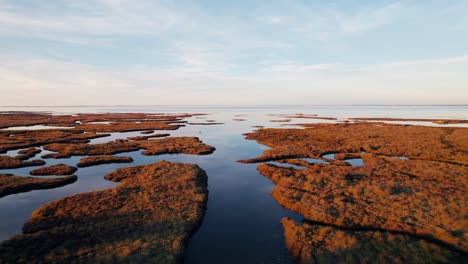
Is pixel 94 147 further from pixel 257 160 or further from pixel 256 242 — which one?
pixel 256 242

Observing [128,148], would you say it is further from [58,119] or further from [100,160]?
[58,119]

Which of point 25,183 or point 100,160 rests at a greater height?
point 25,183

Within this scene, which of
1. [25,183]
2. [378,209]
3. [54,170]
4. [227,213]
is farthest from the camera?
[54,170]

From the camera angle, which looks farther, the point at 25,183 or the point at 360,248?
the point at 25,183

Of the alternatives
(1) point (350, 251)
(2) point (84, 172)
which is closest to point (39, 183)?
(2) point (84, 172)

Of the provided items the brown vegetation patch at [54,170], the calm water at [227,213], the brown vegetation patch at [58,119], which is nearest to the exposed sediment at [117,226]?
the calm water at [227,213]

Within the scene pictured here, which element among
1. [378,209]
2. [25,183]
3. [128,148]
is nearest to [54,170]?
[25,183]

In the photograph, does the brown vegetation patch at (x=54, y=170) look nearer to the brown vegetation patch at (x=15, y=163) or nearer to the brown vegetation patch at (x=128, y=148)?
the brown vegetation patch at (x=15, y=163)
